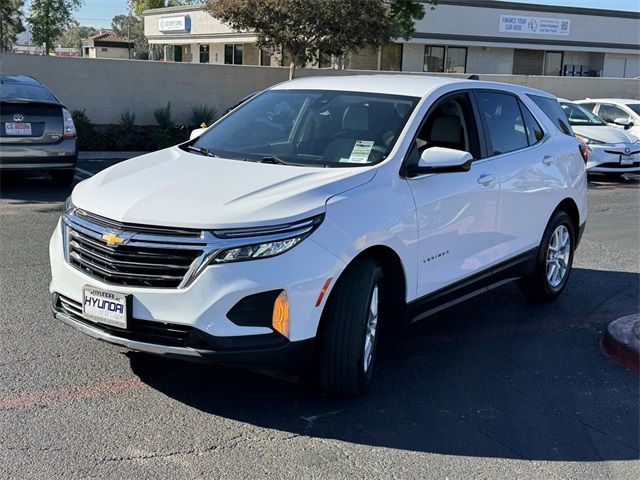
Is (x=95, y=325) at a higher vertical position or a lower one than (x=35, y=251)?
higher

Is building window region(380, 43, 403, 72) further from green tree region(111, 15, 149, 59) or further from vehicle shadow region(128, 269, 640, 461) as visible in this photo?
green tree region(111, 15, 149, 59)

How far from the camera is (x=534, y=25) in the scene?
38.2m

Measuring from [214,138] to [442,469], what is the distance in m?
2.88

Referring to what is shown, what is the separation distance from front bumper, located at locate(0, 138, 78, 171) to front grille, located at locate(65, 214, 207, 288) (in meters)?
6.69

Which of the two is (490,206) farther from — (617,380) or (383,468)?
(383,468)

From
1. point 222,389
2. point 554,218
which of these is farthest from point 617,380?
point 222,389

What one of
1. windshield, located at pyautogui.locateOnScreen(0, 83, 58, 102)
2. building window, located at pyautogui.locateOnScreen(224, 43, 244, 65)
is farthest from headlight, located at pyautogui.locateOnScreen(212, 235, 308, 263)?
building window, located at pyautogui.locateOnScreen(224, 43, 244, 65)

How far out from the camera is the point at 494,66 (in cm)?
3853

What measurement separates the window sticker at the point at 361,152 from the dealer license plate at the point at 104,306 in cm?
170

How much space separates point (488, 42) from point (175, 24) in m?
18.0

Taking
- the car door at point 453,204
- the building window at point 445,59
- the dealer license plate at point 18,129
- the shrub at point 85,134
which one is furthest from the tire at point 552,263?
the building window at point 445,59

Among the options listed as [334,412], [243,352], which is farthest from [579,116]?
[243,352]

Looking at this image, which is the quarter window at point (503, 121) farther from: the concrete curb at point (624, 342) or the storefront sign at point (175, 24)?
the storefront sign at point (175, 24)

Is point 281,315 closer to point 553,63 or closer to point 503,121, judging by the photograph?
point 503,121
